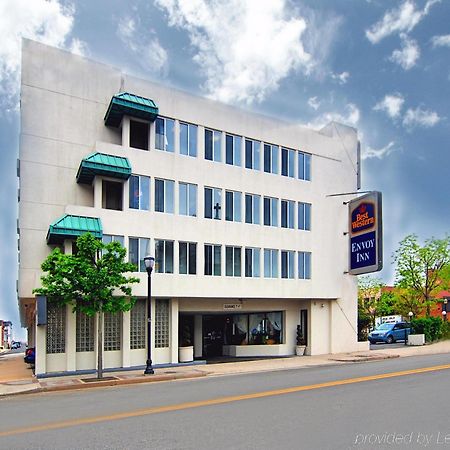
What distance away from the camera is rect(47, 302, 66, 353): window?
22219 mm

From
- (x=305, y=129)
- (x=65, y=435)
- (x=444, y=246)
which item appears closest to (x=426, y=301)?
(x=444, y=246)

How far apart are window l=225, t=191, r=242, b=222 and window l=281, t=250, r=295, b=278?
11.8 feet

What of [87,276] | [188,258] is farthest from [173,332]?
[87,276]

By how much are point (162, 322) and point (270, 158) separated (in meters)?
10.8

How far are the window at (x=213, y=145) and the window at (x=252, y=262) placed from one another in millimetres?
5104

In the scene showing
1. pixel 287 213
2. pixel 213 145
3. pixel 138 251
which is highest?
pixel 213 145

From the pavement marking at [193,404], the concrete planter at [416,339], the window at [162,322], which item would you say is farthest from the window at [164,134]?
the concrete planter at [416,339]

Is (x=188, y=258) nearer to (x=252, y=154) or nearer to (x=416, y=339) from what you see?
(x=252, y=154)

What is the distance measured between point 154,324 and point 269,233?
8049mm

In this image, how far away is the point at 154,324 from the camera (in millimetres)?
24875

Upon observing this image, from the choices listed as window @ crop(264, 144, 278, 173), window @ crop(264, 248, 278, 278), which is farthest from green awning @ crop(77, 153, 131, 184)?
window @ crop(264, 248, 278, 278)

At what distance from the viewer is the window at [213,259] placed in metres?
26.3

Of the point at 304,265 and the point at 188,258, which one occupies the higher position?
the point at 188,258

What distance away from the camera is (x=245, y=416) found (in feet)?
35.1
